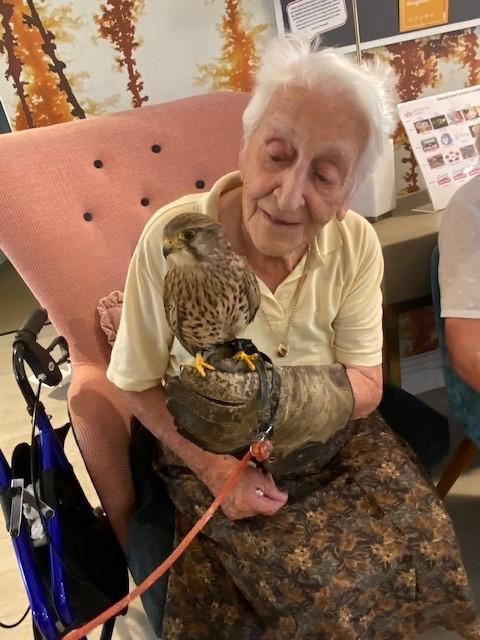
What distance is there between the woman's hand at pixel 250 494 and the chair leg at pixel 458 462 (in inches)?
28.1

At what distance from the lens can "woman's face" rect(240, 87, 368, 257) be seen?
791 millimetres

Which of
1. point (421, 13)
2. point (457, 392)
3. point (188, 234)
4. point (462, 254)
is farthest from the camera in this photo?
point (421, 13)

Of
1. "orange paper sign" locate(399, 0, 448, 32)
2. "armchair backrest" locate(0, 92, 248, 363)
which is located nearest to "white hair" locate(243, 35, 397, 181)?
"armchair backrest" locate(0, 92, 248, 363)

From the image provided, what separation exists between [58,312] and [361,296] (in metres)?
0.64

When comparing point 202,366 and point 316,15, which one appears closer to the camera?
point 202,366

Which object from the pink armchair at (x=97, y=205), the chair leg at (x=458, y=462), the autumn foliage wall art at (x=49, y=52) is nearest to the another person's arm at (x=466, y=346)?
the chair leg at (x=458, y=462)

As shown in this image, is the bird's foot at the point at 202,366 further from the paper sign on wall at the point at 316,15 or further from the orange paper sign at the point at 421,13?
Result: the orange paper sign at the point at 421,13

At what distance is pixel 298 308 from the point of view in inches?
37.0

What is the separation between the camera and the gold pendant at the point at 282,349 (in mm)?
927

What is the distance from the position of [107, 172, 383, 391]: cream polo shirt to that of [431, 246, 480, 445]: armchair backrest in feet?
0.96

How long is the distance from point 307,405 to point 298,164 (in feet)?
1.06

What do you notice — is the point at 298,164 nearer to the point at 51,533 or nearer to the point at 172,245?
the point at 172,245

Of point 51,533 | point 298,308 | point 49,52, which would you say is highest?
point 49,52

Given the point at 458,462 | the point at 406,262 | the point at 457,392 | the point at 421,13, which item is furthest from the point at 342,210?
the point at 421,13
